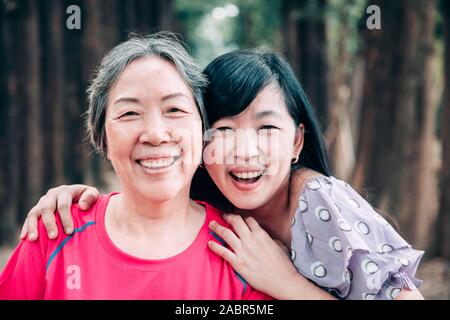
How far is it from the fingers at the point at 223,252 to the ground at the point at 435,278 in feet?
13.8

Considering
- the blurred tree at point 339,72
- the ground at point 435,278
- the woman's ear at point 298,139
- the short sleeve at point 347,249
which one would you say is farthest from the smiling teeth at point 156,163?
the blurred tree at point 339,72

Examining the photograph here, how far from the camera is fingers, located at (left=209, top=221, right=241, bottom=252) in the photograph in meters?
2.23

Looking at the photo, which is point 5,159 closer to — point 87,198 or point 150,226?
point 87,198

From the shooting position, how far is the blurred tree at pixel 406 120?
19.5ft

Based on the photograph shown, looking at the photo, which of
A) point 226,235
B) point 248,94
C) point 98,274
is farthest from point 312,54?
point 98,274

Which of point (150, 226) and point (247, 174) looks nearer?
point (150, 226)

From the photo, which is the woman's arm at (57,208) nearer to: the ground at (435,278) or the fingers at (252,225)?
the fingers at (252,225)

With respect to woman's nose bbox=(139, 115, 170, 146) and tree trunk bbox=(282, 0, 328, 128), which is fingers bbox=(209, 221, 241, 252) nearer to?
woman's nose bbox=(139, 115, 170, 146)

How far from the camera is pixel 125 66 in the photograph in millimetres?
2125

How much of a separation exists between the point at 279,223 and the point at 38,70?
18.7ft

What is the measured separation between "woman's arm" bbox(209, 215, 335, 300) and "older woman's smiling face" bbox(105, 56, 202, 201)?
0.33 metres

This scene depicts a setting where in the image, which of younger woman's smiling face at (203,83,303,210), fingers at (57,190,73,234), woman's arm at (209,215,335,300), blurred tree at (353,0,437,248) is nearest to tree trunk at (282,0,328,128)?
blurred tree at (353,0,437,248)

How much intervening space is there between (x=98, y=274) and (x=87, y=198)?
375 mm
